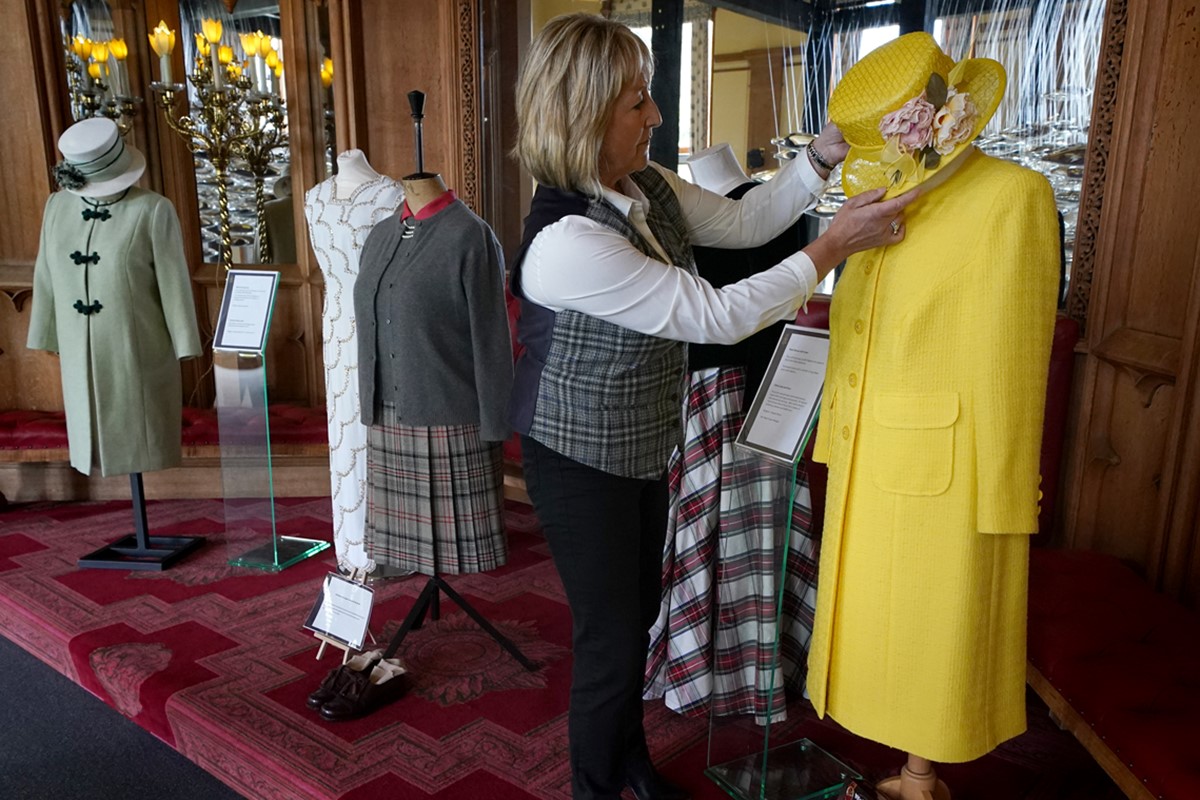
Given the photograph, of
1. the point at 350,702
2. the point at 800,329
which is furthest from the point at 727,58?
the point at 350,702

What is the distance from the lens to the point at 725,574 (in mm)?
2047

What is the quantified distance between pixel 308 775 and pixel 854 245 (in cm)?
162

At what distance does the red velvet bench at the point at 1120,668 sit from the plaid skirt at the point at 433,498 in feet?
4.36

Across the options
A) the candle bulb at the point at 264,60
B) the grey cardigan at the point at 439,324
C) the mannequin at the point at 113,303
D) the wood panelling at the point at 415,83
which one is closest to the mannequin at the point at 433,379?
the grey cardigan at the point at 439,324

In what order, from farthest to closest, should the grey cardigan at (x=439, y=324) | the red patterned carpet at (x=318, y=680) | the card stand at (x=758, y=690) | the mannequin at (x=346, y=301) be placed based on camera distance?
1. the mannequin at (x=346, y=301)
2. the grey cardigan at (x=439, y=324)
3. the red patterned carpet at (x=318, y=680)
4. the card stand at (x=758, y=690)

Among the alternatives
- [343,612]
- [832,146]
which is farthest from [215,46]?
[832,146]

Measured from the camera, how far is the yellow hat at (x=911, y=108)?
1.32 m

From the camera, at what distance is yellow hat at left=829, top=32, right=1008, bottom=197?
132cm

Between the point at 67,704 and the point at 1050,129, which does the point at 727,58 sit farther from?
the point at 67,704

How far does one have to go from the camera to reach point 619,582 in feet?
5.18

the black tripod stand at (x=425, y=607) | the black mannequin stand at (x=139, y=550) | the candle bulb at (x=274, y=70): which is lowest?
the black mannequin stand at (x=139, y=550)

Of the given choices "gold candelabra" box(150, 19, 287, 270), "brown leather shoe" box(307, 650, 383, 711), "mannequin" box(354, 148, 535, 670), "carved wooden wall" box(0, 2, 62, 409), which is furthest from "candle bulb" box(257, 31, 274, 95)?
"brown leather shoe" box(307, 650, 383, 711)

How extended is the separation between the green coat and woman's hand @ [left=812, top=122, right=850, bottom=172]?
2291mm

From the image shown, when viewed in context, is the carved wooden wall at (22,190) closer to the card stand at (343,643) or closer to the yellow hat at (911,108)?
the card stand at (343,643)
